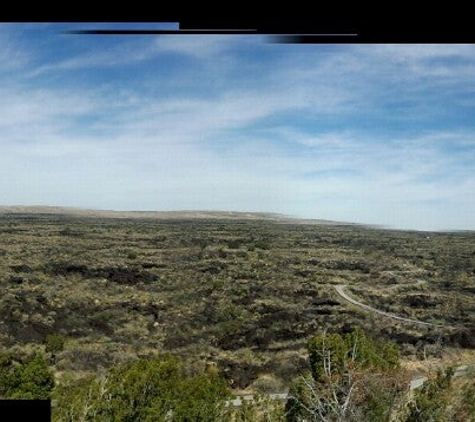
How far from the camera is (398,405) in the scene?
7004 mm

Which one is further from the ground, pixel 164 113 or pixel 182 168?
pixel 164 113

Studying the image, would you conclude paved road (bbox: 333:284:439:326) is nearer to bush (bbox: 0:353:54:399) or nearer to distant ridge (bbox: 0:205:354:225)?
bush (bbox: 0:353:54:399)

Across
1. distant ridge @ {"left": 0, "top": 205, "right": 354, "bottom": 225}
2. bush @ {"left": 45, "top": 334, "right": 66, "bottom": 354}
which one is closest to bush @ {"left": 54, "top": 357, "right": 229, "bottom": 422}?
bush @ {"left": 45, "top": 334, "right": 66, "bottom": 354}

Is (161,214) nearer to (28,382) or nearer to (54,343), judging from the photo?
(54,343)

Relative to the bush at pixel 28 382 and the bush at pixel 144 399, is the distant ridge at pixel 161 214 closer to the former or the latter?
the bush at pixel 28 382

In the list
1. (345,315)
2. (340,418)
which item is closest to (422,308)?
(345,315)

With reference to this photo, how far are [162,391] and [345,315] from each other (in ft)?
27.5

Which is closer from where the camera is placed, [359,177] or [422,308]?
[422,308]

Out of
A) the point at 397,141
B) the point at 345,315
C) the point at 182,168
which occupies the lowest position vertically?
the point at 345,315

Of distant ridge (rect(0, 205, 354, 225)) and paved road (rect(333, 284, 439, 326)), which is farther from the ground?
distant ridge (rect(0, 205, 354, 225))

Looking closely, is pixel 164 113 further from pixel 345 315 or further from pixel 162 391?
pixel 162 391

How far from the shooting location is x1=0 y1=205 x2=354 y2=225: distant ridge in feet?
92.3

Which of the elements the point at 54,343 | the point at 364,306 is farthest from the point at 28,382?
the point at 364,306

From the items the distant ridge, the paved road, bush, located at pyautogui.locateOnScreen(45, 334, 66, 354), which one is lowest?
bush, located at pyautogui.locateOnScreen(45, 334, 66, 354)
